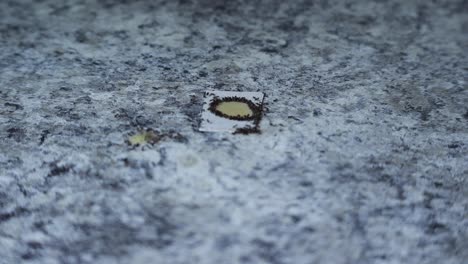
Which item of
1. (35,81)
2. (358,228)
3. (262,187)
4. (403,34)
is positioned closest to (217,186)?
(262,187)

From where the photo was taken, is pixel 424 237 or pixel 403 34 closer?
pixel 424 237

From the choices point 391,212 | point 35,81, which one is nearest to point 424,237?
point 391,212

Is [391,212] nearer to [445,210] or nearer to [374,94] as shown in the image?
[445,210]

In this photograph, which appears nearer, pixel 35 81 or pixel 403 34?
pixel 35 81

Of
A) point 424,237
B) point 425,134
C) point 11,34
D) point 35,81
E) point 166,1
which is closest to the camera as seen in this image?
point 424,237

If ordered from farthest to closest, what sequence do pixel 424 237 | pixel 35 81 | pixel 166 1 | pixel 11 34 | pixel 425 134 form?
pixel 166 1, pixel 11 34, pixel 35 81, pixel 425 134, pixel 424 237

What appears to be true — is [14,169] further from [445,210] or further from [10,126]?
[445,210]
